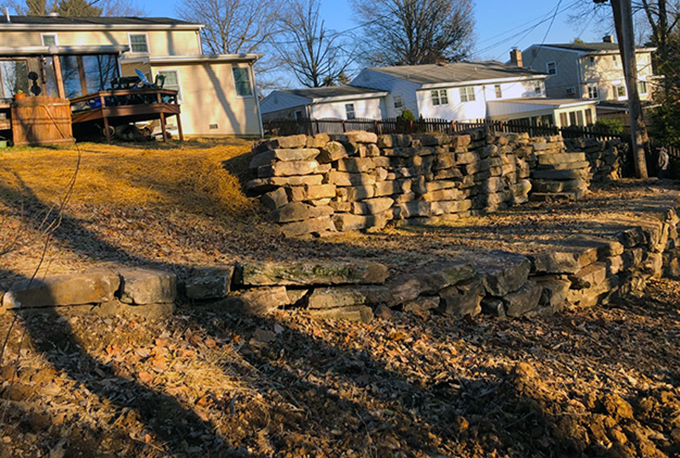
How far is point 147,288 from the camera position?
4.57 m

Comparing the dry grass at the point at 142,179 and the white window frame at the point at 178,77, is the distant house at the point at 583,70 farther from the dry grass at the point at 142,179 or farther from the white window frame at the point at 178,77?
the dry grass at the point at 142,179

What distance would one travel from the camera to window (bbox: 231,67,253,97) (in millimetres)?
24484

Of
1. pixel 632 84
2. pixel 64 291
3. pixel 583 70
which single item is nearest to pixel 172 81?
pixel 632 84

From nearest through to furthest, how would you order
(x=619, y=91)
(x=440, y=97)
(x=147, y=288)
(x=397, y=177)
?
(x=147, y=288) < (x=397, y=177) < (x=440, y=97) < (x=619, y=91)

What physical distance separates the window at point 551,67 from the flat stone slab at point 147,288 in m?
47.5

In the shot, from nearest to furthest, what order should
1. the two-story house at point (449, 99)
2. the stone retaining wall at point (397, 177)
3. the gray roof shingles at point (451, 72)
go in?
1. the stone retaining wall at point (397, 177)
2. the two-story house at point (449, 99)
3. the gray roof shingles at point (451, 72)

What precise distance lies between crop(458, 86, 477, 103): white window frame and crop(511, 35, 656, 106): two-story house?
10.6 metres

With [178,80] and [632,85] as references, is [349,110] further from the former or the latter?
[632,85]

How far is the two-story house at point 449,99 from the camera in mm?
36250

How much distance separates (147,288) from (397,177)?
651 cm

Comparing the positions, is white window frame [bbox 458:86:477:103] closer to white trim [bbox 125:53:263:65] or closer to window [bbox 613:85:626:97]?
window [bbox 613:85:626:97]

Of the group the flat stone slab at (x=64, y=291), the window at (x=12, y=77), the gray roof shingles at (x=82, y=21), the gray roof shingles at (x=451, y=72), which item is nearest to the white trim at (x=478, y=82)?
the gray roof shingles at (x=451, y=72)

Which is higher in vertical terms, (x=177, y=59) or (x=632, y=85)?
(x=177, y=59)

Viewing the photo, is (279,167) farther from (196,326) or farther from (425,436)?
(425,436)
